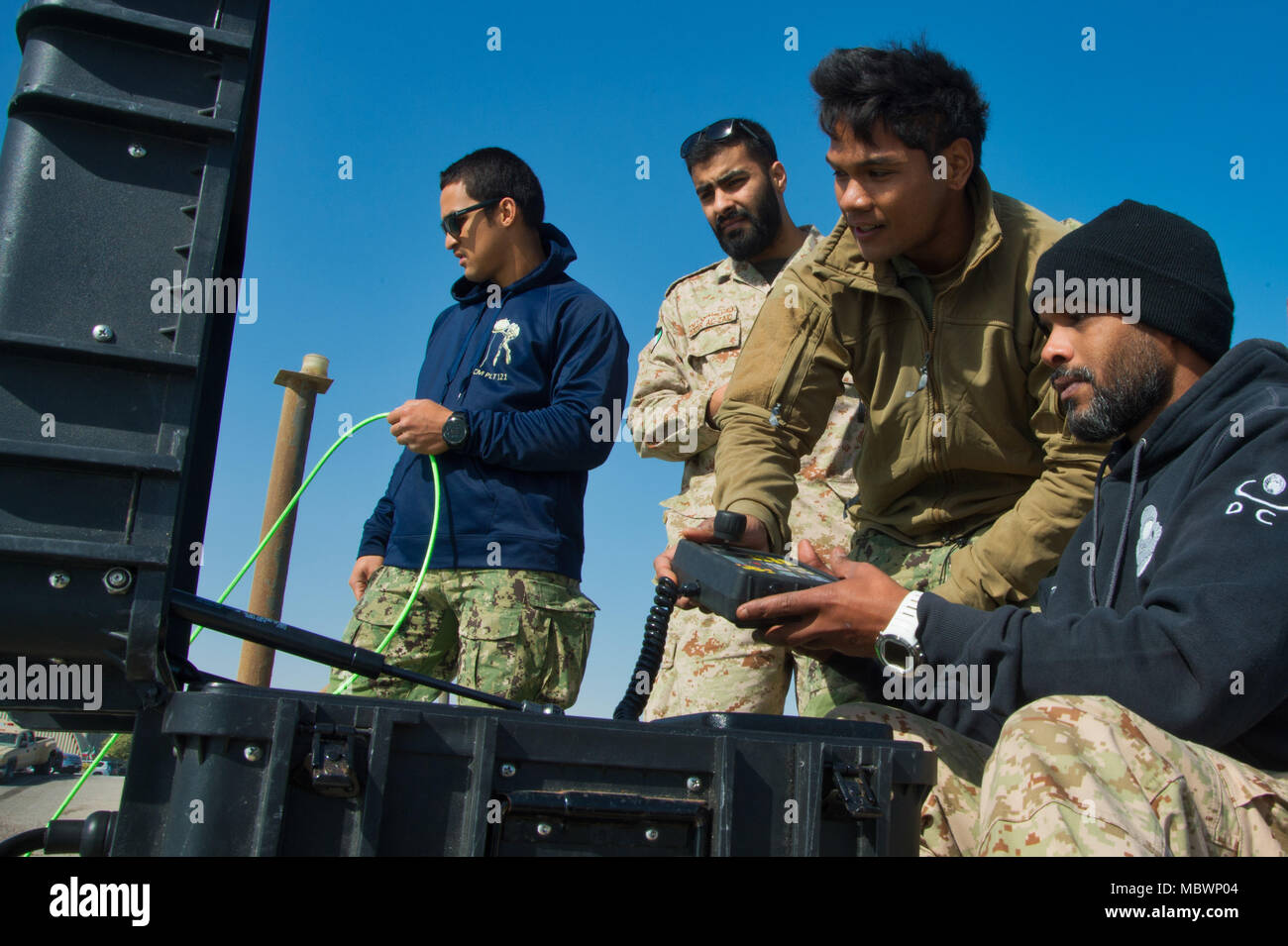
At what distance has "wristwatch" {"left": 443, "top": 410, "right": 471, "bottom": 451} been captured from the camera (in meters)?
3.86

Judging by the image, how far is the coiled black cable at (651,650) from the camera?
2492mm

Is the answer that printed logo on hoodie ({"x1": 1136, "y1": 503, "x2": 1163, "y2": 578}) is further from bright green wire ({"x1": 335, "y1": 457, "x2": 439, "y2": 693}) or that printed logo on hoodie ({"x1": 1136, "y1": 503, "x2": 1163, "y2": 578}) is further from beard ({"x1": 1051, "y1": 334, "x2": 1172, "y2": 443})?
bright green wire ({"x1": 335, "y1": 457, "x2": 439, "y2": 693})

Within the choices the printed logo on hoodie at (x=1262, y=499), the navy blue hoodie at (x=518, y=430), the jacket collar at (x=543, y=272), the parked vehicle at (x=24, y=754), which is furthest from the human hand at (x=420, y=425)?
the parked vehicle at (x=24, y=754)

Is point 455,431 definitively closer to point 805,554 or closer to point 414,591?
point 414,591

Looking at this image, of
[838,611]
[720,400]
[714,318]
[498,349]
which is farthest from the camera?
[714,318]

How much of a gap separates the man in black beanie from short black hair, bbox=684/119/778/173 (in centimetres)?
255

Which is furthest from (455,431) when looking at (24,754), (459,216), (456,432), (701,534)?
(24,754)

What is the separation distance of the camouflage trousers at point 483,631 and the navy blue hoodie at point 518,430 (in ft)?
0.22

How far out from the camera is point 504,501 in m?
3.90

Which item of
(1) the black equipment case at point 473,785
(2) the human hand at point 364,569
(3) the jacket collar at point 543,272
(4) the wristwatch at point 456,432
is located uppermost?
(3) the jacket collar at point 543,272

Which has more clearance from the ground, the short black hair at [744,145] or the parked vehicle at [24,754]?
the short black hair at [744,145]

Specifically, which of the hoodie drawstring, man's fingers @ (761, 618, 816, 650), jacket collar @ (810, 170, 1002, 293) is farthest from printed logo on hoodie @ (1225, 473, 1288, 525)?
jacket collar @ (810, 170, 1002, 293)

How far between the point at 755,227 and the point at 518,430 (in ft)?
5.98

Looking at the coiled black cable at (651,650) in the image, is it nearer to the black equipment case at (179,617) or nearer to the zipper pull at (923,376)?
the black equipment case at (179,617)
